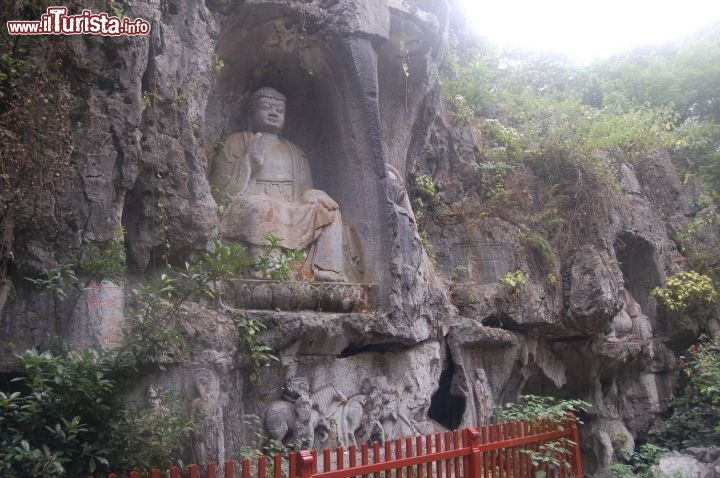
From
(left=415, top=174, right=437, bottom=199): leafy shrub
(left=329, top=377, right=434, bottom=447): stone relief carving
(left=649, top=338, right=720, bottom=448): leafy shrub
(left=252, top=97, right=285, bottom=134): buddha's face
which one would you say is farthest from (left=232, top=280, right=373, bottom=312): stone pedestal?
(left=649, top=338, right=720, bottom=448): leafy shrub

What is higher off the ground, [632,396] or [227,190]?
[227,190]

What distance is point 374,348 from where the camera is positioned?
24.2ft

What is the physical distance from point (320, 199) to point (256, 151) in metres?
0.90

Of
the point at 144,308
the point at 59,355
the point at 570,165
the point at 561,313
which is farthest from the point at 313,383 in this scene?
the point at 570,165

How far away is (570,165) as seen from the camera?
1047 centimetres

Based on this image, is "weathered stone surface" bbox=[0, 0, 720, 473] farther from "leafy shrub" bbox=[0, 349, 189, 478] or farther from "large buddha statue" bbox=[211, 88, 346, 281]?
"leafy shrub" bbox=[0, 349, 189, 478]

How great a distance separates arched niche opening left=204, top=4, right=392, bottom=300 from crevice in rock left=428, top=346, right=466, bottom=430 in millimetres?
1555

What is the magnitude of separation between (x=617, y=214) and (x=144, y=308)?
816cm

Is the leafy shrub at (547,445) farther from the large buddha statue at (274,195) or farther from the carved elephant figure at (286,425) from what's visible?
the large buddha statue at (274,195)

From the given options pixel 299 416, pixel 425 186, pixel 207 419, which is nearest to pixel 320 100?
pixel 425 186

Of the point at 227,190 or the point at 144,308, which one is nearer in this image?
the point at 144,308

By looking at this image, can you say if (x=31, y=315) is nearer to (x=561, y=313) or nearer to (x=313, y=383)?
(x=313, y=383)

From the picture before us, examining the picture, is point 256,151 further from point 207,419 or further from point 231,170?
point 207,419

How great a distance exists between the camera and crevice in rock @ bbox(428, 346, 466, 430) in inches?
327
